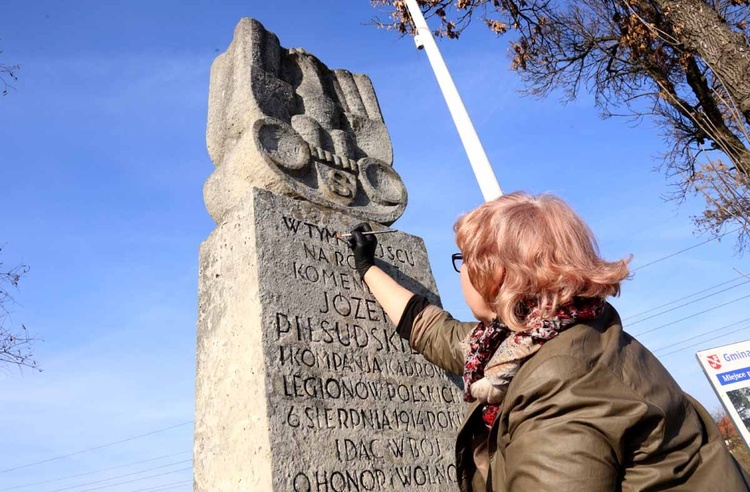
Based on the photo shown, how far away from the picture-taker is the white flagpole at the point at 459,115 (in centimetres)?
471

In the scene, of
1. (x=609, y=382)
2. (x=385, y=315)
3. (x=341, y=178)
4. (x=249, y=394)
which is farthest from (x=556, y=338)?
(x=341, y=178)

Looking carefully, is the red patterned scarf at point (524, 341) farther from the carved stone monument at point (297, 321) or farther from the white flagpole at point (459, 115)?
the white flagpole at point (459, 115)

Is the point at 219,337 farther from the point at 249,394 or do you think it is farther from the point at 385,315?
the point at 385,315

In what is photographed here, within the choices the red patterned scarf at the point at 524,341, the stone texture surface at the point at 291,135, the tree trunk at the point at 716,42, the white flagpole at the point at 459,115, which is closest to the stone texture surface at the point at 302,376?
the stone texture surface at the point at 291,135

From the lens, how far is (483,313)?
1.81m

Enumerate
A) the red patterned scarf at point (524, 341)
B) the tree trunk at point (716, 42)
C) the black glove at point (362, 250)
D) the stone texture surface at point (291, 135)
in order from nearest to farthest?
1. the red patterned scarf at point (524, 341)
2. the black glove at point (362, 250)
3. the stone texture surface at point (291, 135)
4. the tree trunk at point (716, 42)

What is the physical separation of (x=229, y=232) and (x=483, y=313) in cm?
168

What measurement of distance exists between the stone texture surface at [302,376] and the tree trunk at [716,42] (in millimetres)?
4418

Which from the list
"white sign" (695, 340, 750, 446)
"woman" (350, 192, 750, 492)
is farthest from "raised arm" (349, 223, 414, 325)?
"white sign" (695, 340, 750, 446)

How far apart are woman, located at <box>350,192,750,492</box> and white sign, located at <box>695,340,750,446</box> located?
15.0 feet

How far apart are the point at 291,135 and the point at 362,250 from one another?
86cm

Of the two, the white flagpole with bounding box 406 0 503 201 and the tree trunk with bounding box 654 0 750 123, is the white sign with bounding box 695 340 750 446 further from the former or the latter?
the white flagpole with bounding box 406 0 503 201

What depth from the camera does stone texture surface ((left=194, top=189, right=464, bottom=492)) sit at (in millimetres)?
2451

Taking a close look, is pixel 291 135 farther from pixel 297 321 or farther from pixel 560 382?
pixel 560 382
